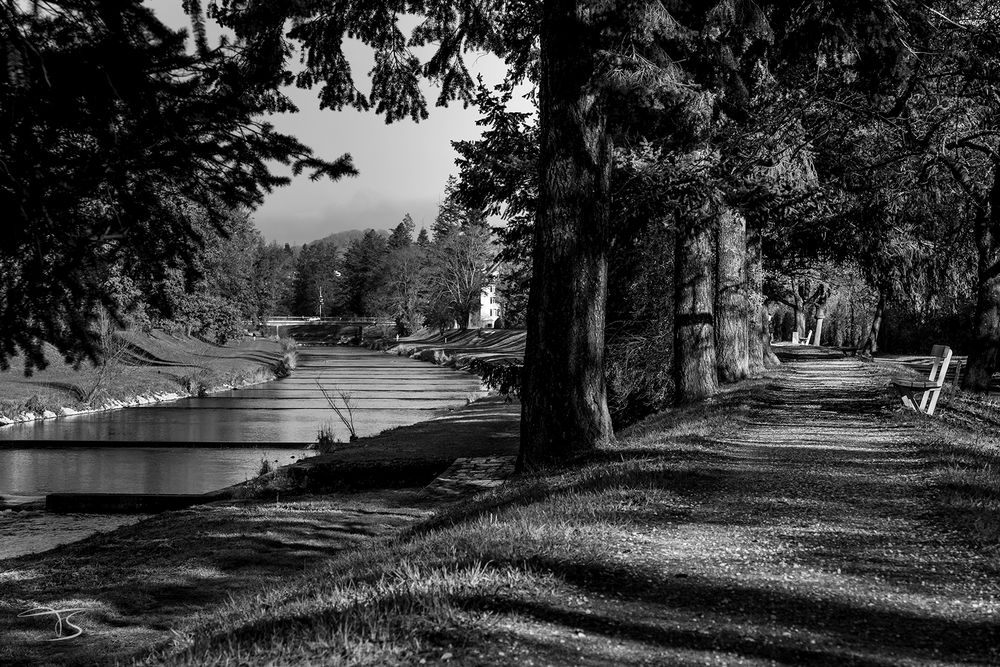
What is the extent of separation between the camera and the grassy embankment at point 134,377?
105ft

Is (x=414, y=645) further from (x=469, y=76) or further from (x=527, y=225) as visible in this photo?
(x=527, y=225)

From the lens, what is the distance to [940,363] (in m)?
13.9

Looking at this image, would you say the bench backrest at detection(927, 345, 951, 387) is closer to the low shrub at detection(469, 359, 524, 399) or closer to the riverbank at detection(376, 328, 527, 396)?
the low shrub at detection(469, 359, 524, 399)

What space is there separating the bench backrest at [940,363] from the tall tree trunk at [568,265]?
20.6ft

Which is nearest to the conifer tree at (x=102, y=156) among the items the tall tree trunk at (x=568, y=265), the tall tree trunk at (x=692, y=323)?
the tall tree trunk at (x=568, y=265)

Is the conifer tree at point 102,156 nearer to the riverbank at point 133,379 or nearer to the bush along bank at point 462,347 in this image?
the riverbank at point 133,379

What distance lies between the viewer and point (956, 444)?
350 inches

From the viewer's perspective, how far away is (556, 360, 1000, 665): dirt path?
3.55m

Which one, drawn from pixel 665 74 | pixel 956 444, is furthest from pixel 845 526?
pixel 665 74

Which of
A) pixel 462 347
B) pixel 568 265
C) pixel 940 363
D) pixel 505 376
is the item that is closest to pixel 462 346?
pixel 462 347

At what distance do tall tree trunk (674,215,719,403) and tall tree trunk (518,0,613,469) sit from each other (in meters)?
5.96

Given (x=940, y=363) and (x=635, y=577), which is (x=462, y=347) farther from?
(x=635, y=577)

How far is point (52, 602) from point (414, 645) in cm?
646

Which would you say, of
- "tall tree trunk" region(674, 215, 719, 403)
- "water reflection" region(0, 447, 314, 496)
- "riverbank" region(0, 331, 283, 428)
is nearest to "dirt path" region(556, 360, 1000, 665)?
"tall tree trunk" region(674, 215, 719, 403)
